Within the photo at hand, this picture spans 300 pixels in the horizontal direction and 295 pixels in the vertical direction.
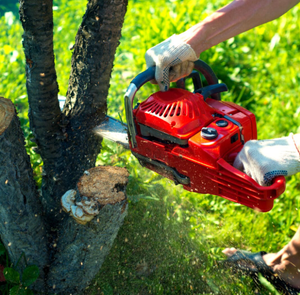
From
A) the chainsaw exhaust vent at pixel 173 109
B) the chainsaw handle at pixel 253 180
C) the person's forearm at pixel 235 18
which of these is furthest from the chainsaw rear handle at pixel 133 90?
the chainsaw handle at pixel 253 180

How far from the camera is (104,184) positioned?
6.31 feet

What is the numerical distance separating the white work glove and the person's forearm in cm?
69

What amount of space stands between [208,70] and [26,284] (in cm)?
167

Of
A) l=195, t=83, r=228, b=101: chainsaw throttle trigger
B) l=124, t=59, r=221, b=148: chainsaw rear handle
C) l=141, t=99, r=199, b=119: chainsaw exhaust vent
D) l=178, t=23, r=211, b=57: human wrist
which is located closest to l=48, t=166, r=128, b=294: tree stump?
l=124, t=59, r=221, b=148: chainsaw rear handle

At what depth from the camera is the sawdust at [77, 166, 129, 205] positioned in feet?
6.02

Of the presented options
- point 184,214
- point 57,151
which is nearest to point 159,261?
point 184,214

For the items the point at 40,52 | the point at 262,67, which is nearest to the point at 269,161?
the point at 40,52

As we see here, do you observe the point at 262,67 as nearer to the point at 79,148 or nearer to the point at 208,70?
the point at 208,70

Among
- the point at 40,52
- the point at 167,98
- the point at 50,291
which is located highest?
the point at 40,52

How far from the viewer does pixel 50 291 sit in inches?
85.4

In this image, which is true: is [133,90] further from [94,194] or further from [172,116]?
[94,194]

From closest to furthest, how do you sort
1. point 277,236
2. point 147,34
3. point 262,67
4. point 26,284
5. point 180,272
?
point 26,284
point 180,272
point 277,236
point 147,34
point 262,67

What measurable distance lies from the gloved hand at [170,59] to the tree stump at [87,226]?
60 centimetres

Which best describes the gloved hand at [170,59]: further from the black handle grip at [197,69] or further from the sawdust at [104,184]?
the sawdust at [104,184]
